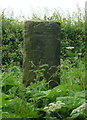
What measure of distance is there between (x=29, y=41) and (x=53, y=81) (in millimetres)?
755

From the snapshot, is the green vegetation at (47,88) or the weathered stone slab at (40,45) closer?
the green vegetation at (47,88)

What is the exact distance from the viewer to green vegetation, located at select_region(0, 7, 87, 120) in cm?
267

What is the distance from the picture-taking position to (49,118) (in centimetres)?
263

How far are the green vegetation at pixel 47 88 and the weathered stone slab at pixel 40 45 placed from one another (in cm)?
15

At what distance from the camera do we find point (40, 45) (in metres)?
4.47

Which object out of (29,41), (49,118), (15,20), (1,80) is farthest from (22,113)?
(15,20)

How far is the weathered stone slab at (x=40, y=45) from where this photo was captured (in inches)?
174

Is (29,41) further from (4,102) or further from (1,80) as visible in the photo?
(4,102)

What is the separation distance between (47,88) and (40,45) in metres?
0.82

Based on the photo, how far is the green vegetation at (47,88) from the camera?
267cm

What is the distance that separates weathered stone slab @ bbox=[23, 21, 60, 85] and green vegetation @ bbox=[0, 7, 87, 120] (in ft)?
0.50

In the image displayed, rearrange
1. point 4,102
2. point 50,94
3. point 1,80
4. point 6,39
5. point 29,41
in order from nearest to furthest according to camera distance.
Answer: point 4,102 < point 50,94 < point 1,80 < point 29,41 < point 6,39

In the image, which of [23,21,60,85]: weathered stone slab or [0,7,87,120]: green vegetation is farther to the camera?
[23,21,60,85]: weathered stone slab

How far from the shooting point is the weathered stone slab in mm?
4418
